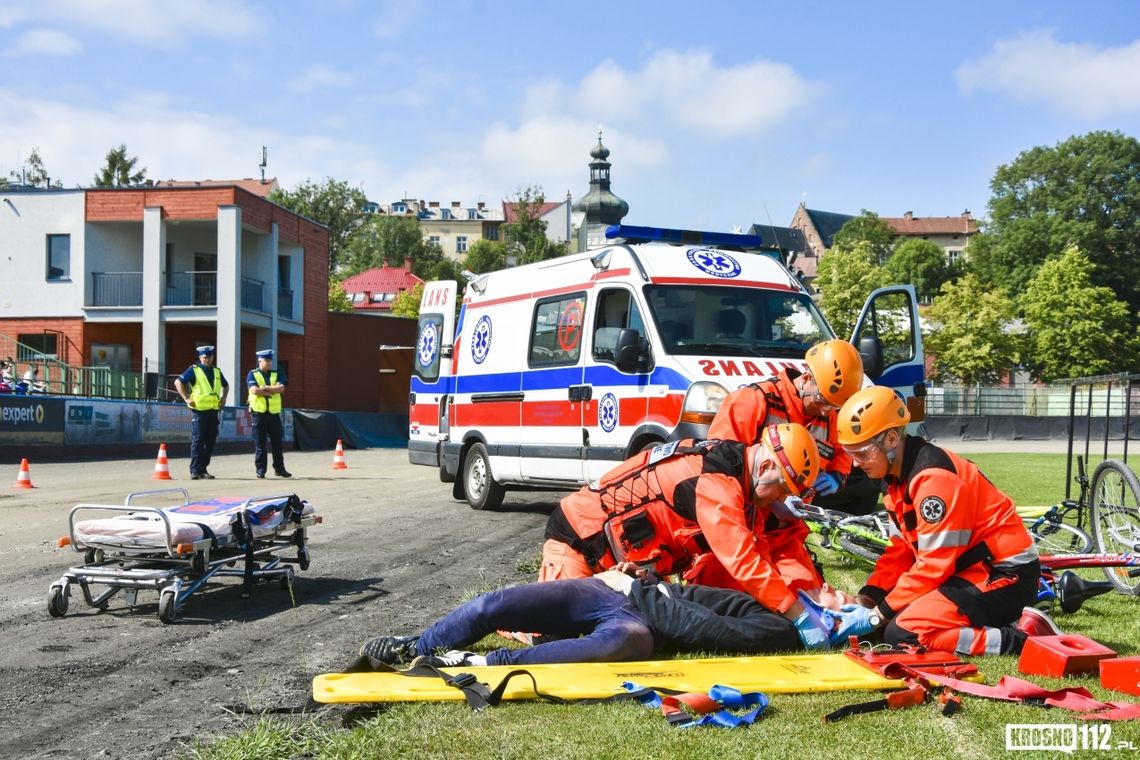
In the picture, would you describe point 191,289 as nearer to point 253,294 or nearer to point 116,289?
point 253,294

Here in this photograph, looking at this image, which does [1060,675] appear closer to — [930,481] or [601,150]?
[930,481]

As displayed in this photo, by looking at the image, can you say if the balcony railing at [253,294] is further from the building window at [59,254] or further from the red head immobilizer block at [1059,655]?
the red head immobilizer block at [1059,655]

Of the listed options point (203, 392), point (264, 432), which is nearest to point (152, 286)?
point (264, 432)

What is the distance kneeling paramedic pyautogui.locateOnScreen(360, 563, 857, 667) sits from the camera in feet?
16.0

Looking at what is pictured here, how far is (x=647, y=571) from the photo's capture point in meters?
5.40

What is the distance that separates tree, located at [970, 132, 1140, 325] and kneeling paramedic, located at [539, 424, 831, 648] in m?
77.7

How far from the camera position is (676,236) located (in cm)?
1084

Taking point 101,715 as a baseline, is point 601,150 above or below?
above

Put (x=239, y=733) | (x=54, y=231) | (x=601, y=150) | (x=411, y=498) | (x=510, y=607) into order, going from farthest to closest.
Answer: (x=601, y=150) < (x=54, y=231) < (x=411, y=498) < (x=510, y=607) < (x=239, y=733)

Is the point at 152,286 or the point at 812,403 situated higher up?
the point at 152,286

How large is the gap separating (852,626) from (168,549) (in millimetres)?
3748

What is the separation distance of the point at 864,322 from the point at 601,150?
66071mm

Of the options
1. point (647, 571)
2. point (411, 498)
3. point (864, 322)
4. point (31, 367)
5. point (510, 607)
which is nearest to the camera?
point (510, 607)

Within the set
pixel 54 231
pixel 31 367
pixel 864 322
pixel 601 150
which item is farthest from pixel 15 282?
pixel 601 150
